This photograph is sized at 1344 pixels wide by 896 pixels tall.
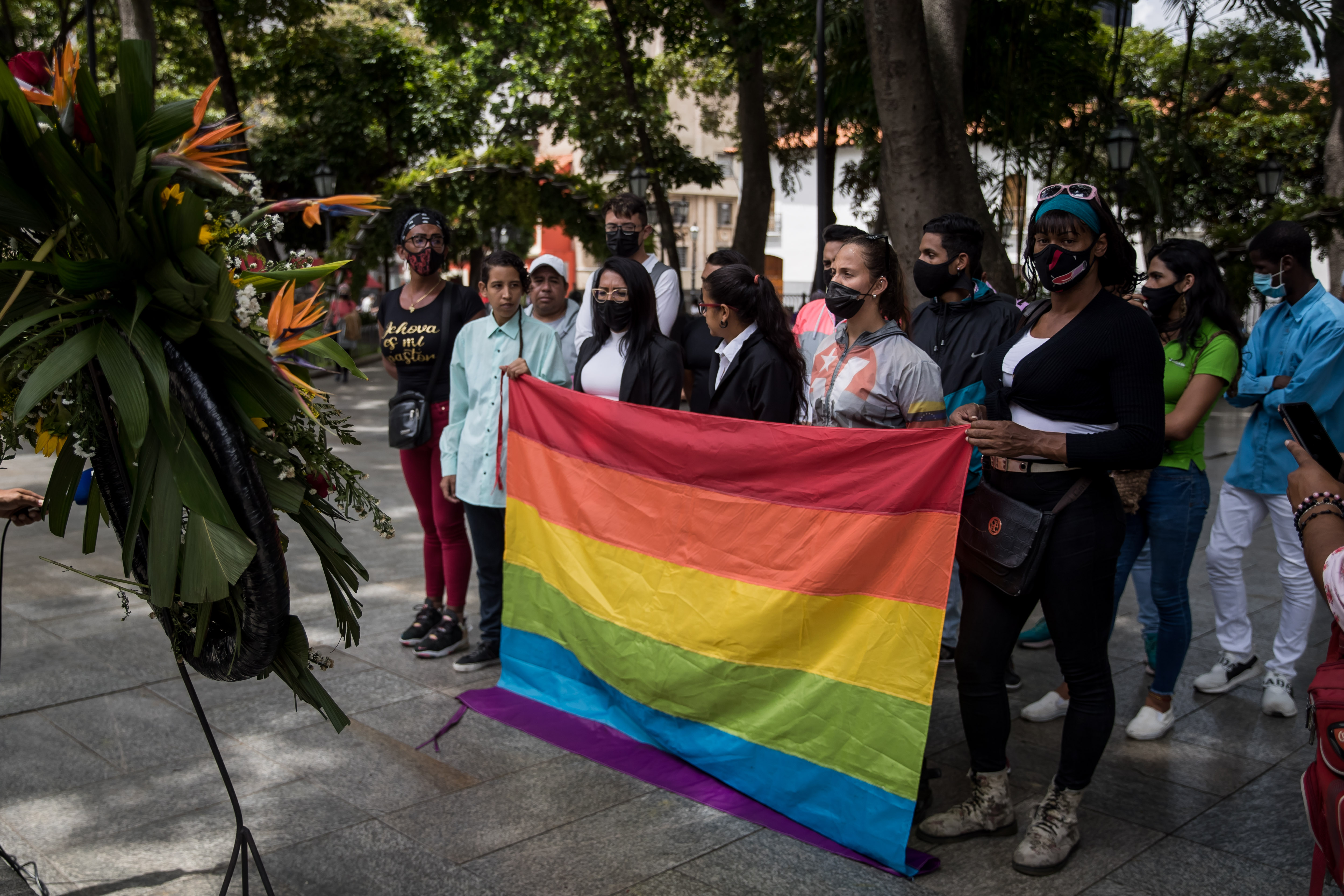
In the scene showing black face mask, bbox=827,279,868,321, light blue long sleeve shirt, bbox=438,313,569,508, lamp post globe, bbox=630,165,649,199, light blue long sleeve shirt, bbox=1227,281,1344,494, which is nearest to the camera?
black face mask, bbox=827,279,868,321

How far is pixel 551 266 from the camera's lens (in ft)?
18.2

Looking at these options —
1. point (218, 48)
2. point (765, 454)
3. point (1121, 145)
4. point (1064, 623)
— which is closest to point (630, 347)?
point (765, 454)

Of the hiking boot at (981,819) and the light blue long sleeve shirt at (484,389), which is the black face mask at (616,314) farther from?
the hiking boot at (981,819)

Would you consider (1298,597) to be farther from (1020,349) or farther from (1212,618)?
(1020,349)

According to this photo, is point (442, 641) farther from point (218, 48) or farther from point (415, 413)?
point (218, 48)

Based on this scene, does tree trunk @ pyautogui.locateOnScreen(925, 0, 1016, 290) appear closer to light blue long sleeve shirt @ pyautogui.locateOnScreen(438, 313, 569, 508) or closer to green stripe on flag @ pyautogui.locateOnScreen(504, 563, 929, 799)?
light blue long sleeve shirt @ pyautogui.locateOnScreen(438, 313, 569, 508)

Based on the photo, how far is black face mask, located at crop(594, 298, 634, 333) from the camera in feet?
15.5

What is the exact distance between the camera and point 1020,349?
336 centimetres

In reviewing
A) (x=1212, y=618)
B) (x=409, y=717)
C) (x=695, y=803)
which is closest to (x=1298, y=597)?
(x=1212, y=618)

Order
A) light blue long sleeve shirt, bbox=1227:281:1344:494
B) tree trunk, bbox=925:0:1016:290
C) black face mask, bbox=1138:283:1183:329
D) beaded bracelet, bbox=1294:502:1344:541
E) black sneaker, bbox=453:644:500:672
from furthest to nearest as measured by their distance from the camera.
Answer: tree trunk, bbox=925:0:1016:290 < black sneaker, bbox=453:644:500:672 < light blue long sleeve shirt, bbox=1227:281:1344:494 < black face mask, bbox=1138:283:1183:329 < beaded bracelet, bbox=1294:502:1344:541

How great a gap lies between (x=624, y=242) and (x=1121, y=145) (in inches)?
406

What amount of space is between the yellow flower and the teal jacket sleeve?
2575mm

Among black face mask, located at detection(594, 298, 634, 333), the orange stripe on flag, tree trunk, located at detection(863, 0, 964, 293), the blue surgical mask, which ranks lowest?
the orange stripe on flag

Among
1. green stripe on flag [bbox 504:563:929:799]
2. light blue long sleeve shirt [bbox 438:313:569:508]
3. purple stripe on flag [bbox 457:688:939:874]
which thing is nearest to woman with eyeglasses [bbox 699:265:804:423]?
green stripe on flag [bbox 504:563:929:799]
